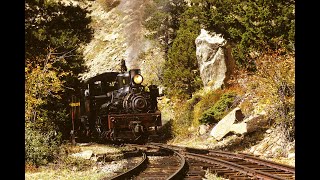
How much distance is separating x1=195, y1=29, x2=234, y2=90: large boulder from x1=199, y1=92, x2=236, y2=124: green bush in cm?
68

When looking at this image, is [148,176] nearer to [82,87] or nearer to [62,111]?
[62,111]

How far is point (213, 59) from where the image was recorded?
16953 mm

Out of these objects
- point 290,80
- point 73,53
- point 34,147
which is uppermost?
point 73,53

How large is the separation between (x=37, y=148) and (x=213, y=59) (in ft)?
31.2

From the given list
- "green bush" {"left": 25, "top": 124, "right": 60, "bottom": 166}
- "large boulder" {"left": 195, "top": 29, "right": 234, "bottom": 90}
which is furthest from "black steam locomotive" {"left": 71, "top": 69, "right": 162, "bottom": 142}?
"green bush" {"left": 25, "top": 124, "right": 60, "bottom": 166}

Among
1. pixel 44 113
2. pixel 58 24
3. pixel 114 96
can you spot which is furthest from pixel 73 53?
pixel 114 96

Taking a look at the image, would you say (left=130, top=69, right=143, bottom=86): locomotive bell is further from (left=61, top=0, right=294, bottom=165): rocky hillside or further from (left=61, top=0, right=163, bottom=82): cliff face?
(left=61, top=0, right=163, bottom=82): cliff face

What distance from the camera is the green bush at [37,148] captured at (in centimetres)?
972

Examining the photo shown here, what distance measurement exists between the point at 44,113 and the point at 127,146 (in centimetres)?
662

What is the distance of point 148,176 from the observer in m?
9.34

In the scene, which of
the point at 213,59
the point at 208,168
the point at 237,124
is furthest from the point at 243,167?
the point at 213,59

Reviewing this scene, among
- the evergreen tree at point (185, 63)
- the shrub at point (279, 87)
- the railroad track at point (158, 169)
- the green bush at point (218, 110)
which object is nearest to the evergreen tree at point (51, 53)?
the railroad track at point (158, 169)

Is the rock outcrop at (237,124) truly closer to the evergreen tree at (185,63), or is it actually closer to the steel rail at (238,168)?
the evergreen tree at (185,63)

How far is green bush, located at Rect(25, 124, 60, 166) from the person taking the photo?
9.72 metres
